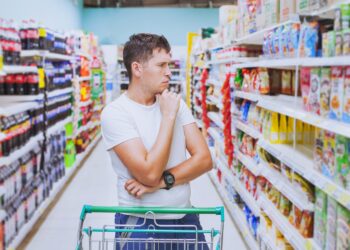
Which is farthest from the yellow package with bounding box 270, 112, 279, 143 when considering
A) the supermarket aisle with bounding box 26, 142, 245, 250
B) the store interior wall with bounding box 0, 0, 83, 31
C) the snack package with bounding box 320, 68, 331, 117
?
the store interior wall with bounding box 0, 0, 83, 31

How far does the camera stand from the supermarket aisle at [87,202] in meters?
4.59

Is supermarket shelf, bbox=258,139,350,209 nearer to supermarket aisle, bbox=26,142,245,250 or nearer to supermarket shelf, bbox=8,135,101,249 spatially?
supermarket aisle, bbox=26,142,245,250


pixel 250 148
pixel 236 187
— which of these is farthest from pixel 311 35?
pixel 236 187

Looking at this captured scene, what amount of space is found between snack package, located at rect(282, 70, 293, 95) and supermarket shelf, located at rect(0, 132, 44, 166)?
2.28m

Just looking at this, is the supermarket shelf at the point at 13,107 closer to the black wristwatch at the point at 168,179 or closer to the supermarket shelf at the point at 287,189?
the black wristwatch at the point at 168,179

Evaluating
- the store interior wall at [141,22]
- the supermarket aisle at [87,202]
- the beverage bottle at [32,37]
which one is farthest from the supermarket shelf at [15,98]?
the store interior wall at [141,22]

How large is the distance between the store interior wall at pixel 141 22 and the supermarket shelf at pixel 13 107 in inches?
552

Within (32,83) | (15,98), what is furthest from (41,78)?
(15,98)

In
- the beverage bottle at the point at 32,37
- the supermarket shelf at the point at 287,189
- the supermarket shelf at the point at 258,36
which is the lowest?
the supermarket shelf at the point at 287,189

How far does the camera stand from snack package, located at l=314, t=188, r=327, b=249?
2504mm

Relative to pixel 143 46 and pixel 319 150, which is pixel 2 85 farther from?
pixel 319 150

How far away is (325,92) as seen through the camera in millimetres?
2459

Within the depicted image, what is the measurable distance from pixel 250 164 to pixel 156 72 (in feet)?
7.73

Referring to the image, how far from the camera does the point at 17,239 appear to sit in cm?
419
